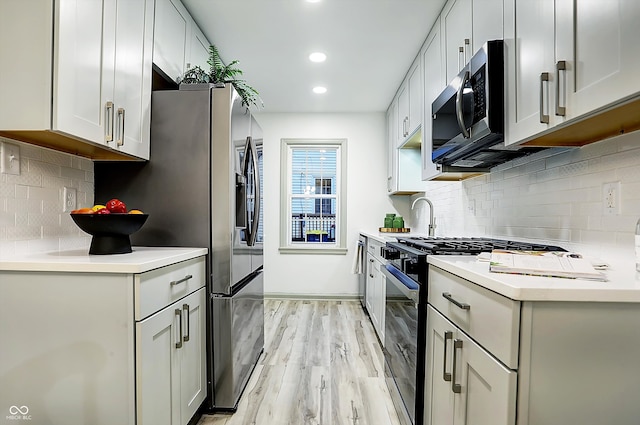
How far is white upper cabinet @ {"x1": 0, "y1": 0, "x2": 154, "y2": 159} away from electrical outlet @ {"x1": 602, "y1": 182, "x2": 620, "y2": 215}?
2080 mm

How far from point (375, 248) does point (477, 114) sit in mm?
1998

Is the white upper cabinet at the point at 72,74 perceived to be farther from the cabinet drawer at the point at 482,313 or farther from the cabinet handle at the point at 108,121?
the cabinet drawer at the point at 482,313

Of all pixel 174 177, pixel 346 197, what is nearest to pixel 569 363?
pixel 174 177

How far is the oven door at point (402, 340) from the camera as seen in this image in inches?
65.5

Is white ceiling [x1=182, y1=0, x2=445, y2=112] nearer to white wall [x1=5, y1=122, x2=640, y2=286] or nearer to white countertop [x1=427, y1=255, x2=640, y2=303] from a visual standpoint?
white wall [x1=5, y1=122, x2=640, y2=286]

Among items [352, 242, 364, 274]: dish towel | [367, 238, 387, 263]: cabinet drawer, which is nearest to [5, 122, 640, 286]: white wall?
[367, 238, 387, 263]: cabinet drawer

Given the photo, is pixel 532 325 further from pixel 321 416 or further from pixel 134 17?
pixel 134 17

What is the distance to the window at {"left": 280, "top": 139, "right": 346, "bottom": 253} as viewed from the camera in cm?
486

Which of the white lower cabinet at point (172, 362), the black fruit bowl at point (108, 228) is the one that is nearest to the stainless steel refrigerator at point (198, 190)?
the white lower cabinet at point (172, 362)

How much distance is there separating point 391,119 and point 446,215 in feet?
5.61

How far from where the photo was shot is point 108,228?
5.00 ft

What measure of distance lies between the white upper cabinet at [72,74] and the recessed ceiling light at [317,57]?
1.61 meters

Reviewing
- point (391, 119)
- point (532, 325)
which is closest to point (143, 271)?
point (532, 325)

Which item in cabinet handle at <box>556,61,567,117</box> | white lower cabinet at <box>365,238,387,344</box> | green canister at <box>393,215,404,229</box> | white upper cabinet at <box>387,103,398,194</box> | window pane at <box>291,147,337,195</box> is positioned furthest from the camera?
window pane at <box>291,147,337,195</box>
